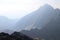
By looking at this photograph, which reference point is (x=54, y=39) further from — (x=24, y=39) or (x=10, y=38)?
(x=10, y=38)

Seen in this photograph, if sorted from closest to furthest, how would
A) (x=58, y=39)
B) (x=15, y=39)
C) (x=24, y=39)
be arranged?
(x=15, y=39)
(x=24, y=39)
(x=58, y=39)

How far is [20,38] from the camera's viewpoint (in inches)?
3873

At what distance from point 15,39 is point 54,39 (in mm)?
114272

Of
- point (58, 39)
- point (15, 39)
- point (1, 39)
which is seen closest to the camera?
point (1, 39)

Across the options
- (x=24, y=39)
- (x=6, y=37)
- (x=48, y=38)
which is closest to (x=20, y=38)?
(x=24, y=39)

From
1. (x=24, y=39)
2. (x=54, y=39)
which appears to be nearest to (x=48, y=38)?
(x=54, y=39)

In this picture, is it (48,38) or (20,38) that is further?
(48,38)

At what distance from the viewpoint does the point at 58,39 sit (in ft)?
643

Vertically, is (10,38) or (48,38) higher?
(48,38)

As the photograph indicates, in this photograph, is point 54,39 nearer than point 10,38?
No

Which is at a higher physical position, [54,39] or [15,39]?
[54,39]

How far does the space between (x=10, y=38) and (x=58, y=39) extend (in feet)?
385

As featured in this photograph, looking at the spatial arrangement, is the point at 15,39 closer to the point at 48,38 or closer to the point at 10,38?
the point at 10,38

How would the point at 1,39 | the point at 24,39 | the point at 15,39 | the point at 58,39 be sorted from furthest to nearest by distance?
1. the point at 58,39
2. the point at 24,39
3. the point at 15,39
4. the point at 1,39
